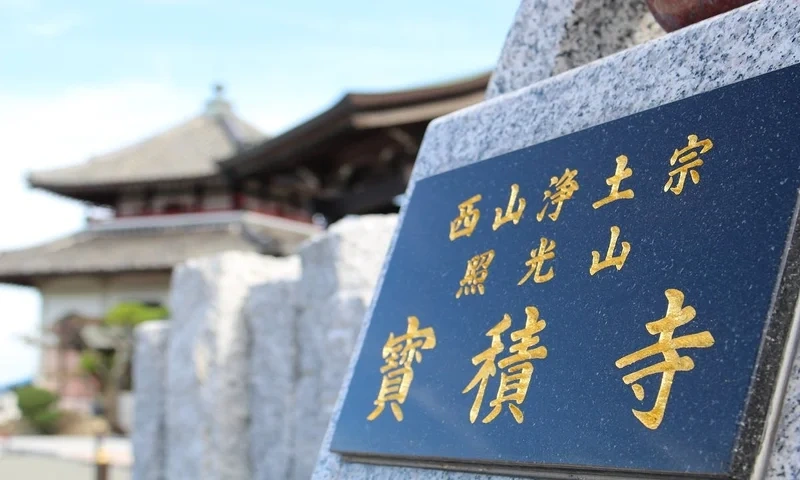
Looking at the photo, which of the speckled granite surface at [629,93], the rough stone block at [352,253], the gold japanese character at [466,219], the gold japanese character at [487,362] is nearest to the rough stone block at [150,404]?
the rough stone block at [352,253]

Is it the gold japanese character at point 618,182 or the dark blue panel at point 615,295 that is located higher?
the gold japanese character at point 618,182

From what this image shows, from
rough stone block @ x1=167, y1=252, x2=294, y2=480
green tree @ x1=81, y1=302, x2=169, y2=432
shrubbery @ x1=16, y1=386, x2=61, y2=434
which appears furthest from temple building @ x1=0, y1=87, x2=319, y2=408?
rough stone block @ x1=167, y1=252, x2=294, y2=480

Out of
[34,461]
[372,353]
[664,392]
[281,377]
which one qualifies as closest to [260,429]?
[281,377]

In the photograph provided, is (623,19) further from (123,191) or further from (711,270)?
(123,191)

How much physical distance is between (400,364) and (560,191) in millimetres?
502

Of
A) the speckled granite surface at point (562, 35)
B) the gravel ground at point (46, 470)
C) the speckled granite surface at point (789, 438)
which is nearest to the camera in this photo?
the speckled granite surface at point (789, 438)

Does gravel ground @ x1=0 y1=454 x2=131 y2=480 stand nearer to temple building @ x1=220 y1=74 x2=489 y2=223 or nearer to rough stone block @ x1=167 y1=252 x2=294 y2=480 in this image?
rough stone block @ x1=167 y1=252 x2=294 y2=480

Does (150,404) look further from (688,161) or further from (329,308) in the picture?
(688,161)

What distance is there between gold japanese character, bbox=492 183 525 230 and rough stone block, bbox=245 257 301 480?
1.71m

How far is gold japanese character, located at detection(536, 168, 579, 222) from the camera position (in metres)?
1.74

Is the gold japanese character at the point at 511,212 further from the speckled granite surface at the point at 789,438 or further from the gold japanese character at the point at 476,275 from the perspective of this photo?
the speckled granite surface at the point at 789,438

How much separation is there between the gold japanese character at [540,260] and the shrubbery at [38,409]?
1394 centimetres

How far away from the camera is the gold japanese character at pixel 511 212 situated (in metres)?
1.86

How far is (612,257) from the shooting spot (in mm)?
1569
